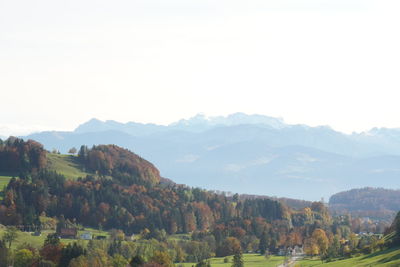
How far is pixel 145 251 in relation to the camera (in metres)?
194

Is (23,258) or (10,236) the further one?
(10,236)

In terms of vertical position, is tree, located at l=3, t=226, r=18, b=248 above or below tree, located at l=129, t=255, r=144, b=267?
above

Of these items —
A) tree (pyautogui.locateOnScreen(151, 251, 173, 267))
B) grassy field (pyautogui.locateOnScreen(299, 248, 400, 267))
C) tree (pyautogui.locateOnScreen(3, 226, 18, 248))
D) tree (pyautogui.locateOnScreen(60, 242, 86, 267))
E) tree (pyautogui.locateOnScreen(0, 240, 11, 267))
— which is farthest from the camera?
tree (pyautogui.locateOnScreen(3, 226, 18, 248))

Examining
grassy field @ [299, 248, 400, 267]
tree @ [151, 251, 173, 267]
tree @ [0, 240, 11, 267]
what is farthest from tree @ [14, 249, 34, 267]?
grassy field @ [299, 248, 400, 267]

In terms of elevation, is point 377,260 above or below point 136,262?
above

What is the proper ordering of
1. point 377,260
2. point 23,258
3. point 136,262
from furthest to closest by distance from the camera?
point 23,258 → point 136,262 → point 377,260

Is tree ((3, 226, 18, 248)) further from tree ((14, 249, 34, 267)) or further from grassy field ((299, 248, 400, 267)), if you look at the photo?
grassy field ((299, 248, 400, 267))

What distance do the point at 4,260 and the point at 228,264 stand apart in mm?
59561

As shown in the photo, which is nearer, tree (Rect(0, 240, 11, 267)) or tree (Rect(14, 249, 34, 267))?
tree (Rect(14, 249, 34, 267))

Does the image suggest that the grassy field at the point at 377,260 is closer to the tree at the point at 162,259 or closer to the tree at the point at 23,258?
the tree at the point at 162,259

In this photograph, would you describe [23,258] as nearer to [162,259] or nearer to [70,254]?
[70,254]

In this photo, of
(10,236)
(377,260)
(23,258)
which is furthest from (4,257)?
(377,260)

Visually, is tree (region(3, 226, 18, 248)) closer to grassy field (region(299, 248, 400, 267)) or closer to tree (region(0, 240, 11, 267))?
tree (region(0, 240, 11, 267))

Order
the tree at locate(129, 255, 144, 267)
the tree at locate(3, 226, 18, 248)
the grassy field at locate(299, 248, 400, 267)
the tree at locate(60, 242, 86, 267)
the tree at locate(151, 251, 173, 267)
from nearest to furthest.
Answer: the grassy field at locate(299, 248, 400, 267) < the tree at locate(129, 255, 144, 267) < the tree at locate(60, 242, 86, 267) < the tree at locate(151, 251, 173, 267) < the tree at locate(3, 226, 18, 248)
